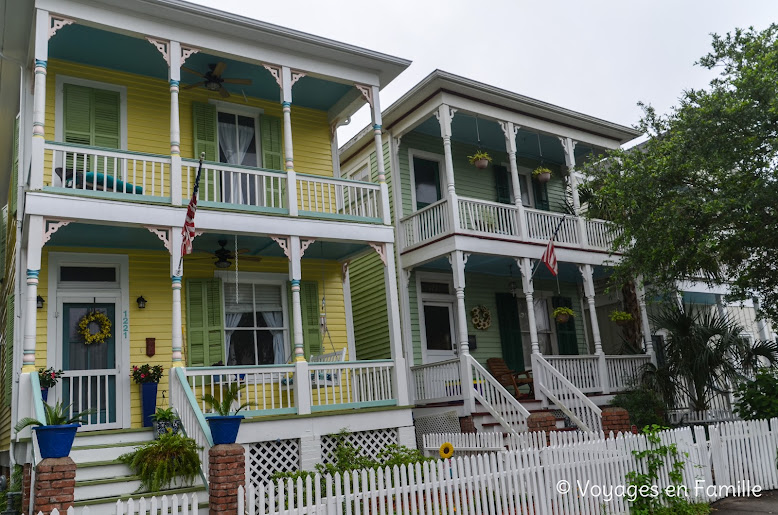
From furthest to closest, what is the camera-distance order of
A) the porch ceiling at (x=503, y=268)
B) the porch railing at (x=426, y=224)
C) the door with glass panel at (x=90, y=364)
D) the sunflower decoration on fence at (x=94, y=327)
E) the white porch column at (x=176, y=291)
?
the porch ceiling at (x=503, y=268) → the porch railing at (x=426, y=224) → the sunflower decoration on fence at (x=94, y=327) → the door with glass panel at (x=90, y=364) → the white porch column at (x=176, y=291)

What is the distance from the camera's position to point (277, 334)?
1344 cm

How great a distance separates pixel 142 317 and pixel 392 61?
683 cm

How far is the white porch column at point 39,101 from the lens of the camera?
32.4ft

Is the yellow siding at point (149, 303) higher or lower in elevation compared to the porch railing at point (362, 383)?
higher

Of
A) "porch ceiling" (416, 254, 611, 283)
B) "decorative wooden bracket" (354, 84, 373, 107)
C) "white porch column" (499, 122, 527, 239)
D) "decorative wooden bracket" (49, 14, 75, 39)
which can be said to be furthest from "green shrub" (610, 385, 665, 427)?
"decorative wooden bracket" (49, 14, 75, 39)

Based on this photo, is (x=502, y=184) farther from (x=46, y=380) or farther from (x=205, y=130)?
(x=46, y=380)

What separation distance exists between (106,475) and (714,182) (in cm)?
1118

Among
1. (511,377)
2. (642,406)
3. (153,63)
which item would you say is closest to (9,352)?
(153,63)

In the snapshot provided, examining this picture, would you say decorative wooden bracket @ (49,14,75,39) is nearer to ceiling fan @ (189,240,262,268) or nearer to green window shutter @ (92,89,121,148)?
green window shutter @ (92,89,121,148)

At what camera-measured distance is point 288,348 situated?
1342cm

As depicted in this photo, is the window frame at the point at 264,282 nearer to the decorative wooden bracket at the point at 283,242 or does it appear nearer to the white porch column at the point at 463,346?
the decorative wooden bracket at the point at 283,242

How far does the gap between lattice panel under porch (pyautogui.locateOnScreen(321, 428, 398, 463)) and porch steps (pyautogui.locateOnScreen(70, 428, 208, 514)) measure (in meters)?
3.04

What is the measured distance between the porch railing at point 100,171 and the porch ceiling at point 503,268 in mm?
6685

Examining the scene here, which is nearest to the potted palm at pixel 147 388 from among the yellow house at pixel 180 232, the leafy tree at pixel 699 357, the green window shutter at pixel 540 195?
the yellow house at pixel 180 232
